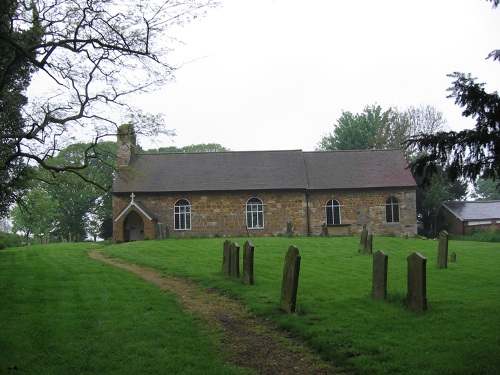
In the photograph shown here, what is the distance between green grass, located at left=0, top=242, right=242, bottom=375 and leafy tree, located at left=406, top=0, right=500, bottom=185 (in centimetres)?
480

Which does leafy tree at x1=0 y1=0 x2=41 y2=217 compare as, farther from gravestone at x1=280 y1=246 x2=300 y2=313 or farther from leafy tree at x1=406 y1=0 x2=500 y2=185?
leafy tree at x1=406 y1=0 x2=500 y2=185

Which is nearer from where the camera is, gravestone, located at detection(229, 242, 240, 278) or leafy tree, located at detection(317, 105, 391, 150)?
gravestone, located at detection(229, 242, 240, 278)

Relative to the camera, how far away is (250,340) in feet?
26.4

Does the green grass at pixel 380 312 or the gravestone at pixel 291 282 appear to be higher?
the gravestone at pixel 291 282

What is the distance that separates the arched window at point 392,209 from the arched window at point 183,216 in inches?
559

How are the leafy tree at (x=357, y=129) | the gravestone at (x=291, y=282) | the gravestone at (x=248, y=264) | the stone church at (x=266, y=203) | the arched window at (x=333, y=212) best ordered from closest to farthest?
the gravestone at (x=291, y=282), the gravestone at (x=248, y=264), the stone church at (x=266, y=203), the arched window at (x=333, y=212), the leafy tree at (x=357, y=129)

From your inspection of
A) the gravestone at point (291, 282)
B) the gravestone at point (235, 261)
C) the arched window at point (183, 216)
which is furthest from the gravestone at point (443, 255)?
the arched window at point (183, 216)

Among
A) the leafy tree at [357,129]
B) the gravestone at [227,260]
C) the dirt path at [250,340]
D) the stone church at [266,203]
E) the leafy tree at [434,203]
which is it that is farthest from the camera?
the leafy tree at [357,129]

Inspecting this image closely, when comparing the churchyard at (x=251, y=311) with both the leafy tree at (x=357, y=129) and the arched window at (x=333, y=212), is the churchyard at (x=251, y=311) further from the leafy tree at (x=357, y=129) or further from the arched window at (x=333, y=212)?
the leafy tree at (x=357, y=129)

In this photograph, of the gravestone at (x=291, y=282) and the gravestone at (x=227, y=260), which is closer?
the gravestone at (x=291, y=282)

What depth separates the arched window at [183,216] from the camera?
3394cm

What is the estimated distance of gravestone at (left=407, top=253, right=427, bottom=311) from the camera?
30.1 feet

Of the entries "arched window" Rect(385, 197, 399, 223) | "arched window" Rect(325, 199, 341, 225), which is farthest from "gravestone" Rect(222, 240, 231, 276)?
"arched window" Rect(385, 197, 399, 223)

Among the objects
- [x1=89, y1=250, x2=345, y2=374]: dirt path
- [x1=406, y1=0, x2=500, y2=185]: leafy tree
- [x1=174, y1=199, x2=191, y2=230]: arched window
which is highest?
[x1=406, y1=0, x2=500, y2=185]: leafy tree
